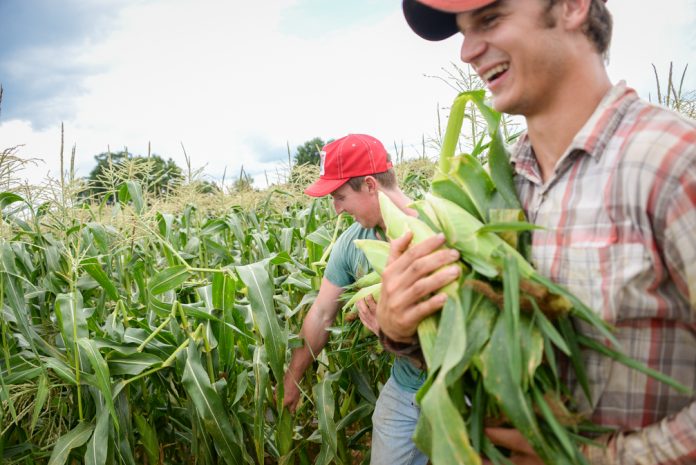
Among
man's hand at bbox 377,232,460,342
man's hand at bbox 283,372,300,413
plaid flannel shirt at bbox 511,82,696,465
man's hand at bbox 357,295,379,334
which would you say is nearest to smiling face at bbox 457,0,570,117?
plaid flannel shirt at bbox 511,82,696,465

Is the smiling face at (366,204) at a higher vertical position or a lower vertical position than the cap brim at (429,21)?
lower

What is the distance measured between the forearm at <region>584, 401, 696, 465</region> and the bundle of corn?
7 cm

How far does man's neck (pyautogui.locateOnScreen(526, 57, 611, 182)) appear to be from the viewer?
1.30 m

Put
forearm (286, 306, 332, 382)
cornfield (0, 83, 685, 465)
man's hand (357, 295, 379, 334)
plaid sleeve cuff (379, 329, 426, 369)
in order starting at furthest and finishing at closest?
forearm (286, 306, 332, 382), man's hand (357, 295, 379, 334), plaid sleeve cuff (379, 329, 426, 369), cornfield (0, 83, 685, 465)

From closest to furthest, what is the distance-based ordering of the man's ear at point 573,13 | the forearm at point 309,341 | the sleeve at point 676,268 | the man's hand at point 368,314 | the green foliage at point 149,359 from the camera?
the sleeve at point 676,268, the man's ear at point 573,13, the man's hand at point 368,314, the green foliage at point 149,359, the forearm at point 309,341

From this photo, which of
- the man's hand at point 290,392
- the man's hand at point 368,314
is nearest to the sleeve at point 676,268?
the man's hand at point 368,314

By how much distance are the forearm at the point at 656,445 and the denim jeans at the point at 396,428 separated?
1452 millimetres

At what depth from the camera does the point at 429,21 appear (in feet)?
5.24

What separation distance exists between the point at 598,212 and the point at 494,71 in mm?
463

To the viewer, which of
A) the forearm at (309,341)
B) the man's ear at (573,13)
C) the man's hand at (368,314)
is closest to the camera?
the man's ear at (573,13)

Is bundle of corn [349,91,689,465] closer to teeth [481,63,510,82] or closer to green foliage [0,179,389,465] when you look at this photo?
teeth [481,63,510,82]

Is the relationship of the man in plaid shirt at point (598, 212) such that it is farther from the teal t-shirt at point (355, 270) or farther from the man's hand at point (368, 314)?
the teal t-shirt at point (355, 270)

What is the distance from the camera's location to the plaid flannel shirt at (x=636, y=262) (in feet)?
3.48

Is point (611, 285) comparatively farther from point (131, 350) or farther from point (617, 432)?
point (131, 350)
